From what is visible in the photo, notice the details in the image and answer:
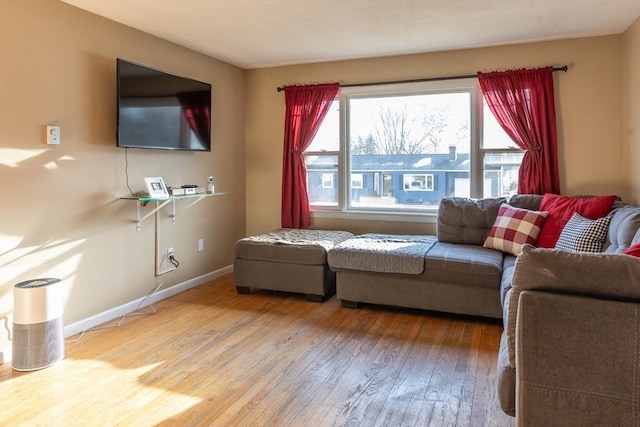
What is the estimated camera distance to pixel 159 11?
10.5 ft

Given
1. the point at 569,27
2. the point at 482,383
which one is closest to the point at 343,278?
the point at 482,383

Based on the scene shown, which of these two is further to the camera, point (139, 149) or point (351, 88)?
point (351, 88)

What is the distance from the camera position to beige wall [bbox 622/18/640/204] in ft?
11.2

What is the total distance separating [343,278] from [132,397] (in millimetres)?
1904

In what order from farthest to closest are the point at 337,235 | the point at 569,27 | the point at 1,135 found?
the point at 337,235 < the point at 569,27 < the point at 1,135

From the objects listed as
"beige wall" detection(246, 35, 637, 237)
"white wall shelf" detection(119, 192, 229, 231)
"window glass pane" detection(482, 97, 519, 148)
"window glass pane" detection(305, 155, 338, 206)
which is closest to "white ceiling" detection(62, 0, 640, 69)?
"beige wall" detection(246, 35, 637, 237)

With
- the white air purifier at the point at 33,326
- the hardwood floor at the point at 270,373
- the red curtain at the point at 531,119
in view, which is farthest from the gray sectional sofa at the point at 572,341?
the red curtain at the point at 531,119

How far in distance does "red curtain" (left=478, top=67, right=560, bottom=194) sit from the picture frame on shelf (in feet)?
10.1

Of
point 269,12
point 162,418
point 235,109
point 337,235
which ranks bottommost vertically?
point 162,418

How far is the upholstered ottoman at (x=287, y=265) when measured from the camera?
12.5 feet

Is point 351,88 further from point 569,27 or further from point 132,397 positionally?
point 132,397

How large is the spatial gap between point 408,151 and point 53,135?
125 inches

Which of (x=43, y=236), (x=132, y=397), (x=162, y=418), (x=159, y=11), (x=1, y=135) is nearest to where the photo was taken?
(x=162, y=418)

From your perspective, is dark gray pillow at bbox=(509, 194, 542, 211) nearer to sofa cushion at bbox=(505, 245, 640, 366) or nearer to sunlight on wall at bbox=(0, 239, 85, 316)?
sofa cushion at bbox=(505, 245, 640, 366)
